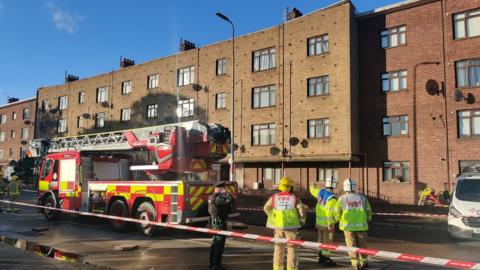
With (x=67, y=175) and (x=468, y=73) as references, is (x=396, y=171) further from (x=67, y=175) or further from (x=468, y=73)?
(x=67, y=175)

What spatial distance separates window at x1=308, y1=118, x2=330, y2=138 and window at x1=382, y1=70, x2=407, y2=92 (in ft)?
13.0

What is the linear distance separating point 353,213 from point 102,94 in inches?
1468

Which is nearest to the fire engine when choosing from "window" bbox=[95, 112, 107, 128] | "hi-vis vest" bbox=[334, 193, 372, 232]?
"hi-vis vest" bbox=[334, 193, 372, 232]

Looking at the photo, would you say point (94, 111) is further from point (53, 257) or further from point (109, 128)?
point (53, 257)

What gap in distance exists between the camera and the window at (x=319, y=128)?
85.6ft

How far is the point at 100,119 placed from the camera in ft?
135

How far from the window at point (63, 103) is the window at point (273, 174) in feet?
86.2

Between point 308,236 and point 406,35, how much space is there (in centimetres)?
1702

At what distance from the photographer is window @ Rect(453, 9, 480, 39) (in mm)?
22703

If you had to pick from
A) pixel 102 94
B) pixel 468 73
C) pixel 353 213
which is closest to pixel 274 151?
pixel 468 73

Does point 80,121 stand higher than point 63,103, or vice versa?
point 63,103

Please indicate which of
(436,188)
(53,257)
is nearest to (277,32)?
(436,188)

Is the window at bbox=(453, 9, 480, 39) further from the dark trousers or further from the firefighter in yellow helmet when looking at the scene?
the dark trousers

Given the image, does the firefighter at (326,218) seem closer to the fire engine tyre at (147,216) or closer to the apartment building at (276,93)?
the fire engine tyre at (147,216)
